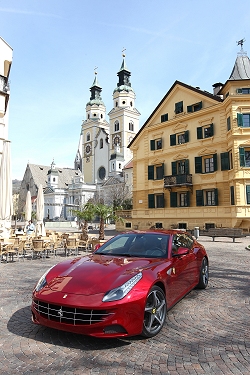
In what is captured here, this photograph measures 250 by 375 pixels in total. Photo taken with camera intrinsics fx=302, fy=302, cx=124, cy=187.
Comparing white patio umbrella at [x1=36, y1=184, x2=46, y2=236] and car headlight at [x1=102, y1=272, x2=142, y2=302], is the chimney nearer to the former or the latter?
white patio umbrella at [x1=36, y1=184, x2=46, y2=236]

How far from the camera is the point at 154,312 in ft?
13.4

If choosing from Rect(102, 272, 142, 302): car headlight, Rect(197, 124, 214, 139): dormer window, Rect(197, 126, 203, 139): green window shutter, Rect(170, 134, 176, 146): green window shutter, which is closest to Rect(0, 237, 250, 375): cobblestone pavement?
Rect(102, 272, 142, 302): car headlight

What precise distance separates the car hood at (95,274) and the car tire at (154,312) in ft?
1.19

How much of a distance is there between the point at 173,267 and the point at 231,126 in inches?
877

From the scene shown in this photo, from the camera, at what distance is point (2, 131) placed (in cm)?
1975

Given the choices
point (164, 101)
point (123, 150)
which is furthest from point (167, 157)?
point (123, 150)

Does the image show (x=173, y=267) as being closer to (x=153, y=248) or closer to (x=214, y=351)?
(x=153, y=248)

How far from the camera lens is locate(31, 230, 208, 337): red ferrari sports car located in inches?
140

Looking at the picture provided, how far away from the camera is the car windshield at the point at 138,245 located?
201 inches

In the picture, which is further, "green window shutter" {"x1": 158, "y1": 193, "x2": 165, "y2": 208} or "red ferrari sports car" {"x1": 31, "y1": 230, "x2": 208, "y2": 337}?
"green window shutter" {"x1": 158, "y1": 193, "x2": 165, "y2": 208}

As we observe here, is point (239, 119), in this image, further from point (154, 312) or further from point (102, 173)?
point (102, 173)

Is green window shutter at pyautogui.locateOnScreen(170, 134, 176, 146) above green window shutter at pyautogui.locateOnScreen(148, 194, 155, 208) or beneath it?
above

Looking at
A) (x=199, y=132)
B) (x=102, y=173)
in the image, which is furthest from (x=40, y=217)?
(x=102, y=173)

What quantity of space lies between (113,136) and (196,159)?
62.8m
